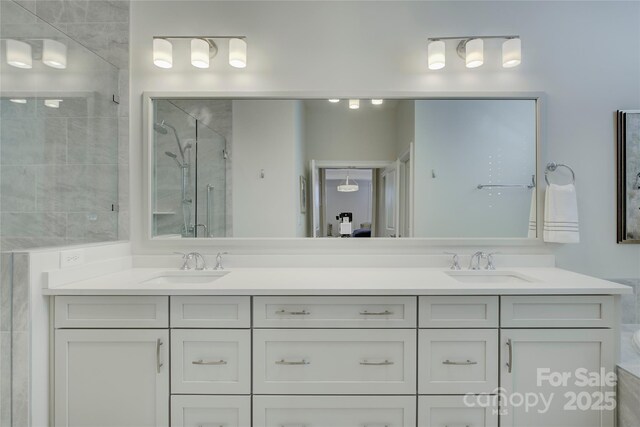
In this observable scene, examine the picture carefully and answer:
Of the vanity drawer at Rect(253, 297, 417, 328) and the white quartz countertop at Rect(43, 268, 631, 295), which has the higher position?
the white quartz countertop at Rect(43, 268, 631, 295)

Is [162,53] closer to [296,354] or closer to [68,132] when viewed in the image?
[68,132]

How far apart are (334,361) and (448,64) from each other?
182cm

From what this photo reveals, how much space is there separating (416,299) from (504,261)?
883 mm

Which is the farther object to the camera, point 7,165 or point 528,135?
point 528,135

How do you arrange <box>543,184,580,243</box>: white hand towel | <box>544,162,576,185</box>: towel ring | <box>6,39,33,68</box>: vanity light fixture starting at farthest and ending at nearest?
<box>544,162,576,185</box>: towel ring, <box>543,184,580,243</box>: white hand towel, <box>6,39,33,68</box>: vanity light fixture

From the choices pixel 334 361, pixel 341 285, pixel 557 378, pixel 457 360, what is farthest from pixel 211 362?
pixel 557 378

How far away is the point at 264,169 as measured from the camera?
6.85ft

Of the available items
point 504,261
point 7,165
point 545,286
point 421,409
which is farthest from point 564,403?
point 7,165

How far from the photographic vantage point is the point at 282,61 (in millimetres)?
2104

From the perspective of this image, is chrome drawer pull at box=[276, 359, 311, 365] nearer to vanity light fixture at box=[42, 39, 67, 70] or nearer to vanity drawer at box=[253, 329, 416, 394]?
vanity drawer at box=[253, 329, 416, 394]

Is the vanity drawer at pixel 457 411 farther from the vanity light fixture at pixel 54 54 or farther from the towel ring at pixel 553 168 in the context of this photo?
the vanity light fixture at pixel 54 54

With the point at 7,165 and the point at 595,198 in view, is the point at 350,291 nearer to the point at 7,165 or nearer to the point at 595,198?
the point at 595,198

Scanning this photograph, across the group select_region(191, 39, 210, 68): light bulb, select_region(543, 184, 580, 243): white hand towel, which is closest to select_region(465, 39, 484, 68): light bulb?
select_region(543, 184, 580, 243): white hand towel

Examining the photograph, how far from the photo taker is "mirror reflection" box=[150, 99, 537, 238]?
206cm
